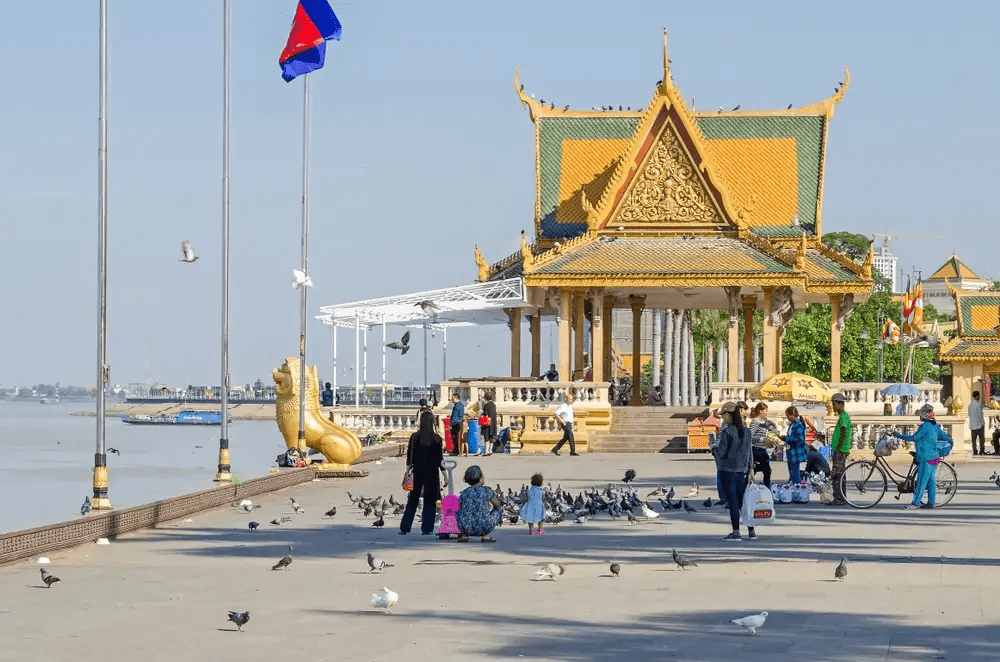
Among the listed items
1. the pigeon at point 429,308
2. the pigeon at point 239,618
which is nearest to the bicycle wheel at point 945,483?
the pigeon at point 239,618

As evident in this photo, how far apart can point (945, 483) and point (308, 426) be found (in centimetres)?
1328

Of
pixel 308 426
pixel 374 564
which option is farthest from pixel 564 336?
pixel 374 564

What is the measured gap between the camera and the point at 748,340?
2173 inches

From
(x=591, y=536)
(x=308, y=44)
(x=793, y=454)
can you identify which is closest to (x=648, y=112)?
(x=308, y=44)

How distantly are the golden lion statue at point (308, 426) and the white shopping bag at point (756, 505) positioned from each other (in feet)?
46.7

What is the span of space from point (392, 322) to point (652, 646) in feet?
134

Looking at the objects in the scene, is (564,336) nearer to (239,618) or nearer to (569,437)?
(569,437)

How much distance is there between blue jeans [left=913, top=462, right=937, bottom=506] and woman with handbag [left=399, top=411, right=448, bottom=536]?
7.61 meters

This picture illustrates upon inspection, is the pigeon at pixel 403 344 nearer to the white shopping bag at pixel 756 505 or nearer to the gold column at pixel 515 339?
the gold column at pixel 515 339

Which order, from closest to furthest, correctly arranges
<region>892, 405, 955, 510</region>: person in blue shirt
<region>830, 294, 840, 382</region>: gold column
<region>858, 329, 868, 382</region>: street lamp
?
<region>892, 405, 955, 510</region>: person in blue shirt, <region>830, 294, 840, 382</region>: gold column, <region>858, 329, 868, 382</region>: street lamp

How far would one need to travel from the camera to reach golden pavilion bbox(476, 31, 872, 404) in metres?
50.1

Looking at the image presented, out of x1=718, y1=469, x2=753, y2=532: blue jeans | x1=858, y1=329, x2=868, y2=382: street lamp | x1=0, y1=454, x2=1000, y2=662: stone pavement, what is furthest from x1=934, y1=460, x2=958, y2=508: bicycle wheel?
x1=858, y1=329, x2=868, y2=382: street lamp

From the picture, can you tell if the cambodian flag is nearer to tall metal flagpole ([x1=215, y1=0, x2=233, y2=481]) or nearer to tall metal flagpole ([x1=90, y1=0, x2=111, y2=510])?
tall metal flagpole ([x1=215, y1=0, x2=233, y2=481])

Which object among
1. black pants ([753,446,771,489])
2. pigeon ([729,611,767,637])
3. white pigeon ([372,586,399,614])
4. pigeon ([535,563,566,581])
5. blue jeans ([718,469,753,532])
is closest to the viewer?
pigeon ([729,611,767,637])
